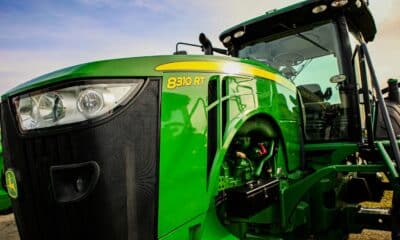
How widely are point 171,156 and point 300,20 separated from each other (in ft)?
8.57

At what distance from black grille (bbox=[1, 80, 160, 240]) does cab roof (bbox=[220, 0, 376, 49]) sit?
96.3 inches

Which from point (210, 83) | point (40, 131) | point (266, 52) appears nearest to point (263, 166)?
point (210, 83)

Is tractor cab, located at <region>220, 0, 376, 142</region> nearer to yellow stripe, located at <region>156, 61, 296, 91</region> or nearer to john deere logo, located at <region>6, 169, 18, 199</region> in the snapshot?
yellow stripe, located at <region>156, 61, 296, 91</region>

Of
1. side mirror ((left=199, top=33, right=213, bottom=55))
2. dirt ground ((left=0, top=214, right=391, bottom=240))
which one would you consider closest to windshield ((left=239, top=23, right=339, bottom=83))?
side mirror ((left=199, top=33, right=213, bottom=55))

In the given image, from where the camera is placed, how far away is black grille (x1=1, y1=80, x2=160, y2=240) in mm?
1418

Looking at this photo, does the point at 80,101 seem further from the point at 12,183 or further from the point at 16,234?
the point at 16,234

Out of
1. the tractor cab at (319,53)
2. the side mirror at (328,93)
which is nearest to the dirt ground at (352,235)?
the tractor cab at (319,53)

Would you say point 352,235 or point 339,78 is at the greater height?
point 339,78

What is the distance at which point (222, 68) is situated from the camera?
198cm

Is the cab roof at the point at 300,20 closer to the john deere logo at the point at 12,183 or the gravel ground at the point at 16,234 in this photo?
the gravel ground at the point at 16,234

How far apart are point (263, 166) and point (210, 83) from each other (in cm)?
90

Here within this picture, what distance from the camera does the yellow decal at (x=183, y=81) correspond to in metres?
1.64

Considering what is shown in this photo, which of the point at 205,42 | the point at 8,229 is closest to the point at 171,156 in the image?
the point at 205,42

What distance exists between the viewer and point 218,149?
187 cm
